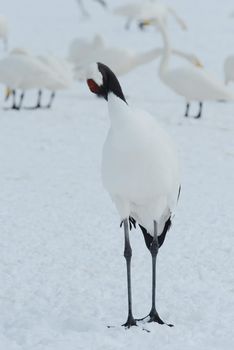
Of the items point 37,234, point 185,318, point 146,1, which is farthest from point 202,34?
point 185,318

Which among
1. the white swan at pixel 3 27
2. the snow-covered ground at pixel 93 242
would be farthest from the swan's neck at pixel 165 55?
the white swan at pixel 3 27

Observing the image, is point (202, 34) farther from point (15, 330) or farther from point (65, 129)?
point (15, 330)

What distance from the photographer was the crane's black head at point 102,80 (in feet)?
16.2

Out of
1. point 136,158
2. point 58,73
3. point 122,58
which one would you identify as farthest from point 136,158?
point 122,58

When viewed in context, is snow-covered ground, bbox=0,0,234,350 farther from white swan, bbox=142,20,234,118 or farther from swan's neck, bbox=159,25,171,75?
swan's neck, bbox=159,25,171,75

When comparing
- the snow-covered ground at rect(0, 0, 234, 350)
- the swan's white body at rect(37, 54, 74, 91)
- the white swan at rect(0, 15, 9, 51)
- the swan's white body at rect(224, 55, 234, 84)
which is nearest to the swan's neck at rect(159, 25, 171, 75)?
the snow-covered ground at rect(0, 0, 234, 350)

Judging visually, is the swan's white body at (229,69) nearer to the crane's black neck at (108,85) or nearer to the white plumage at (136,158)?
the white plumage at (136,158)

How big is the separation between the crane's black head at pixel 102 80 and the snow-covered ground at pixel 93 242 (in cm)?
144

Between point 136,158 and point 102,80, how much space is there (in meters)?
0.50

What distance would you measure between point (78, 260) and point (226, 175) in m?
3.23

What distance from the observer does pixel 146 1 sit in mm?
21703

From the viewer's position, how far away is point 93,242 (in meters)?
6.99

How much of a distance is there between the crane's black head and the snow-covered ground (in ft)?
4.73

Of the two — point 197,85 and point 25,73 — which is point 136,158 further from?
point 25,73
